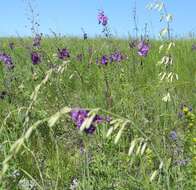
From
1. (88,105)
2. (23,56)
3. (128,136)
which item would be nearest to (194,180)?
(128,136)

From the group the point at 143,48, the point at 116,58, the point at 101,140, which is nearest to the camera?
the point at 101,140

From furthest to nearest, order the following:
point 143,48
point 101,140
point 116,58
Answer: point 116,58
point 143,48
point 101,140

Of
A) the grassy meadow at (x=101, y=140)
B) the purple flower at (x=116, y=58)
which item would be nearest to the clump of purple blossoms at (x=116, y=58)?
the purple flower at (x=116, y=58)

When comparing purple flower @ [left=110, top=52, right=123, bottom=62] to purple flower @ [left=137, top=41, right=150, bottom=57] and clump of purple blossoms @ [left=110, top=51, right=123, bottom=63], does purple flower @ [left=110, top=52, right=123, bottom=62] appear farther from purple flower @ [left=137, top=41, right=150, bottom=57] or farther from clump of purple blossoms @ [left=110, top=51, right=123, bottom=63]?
purple flower @ [left=137, top=41, right=150, bottom=57]

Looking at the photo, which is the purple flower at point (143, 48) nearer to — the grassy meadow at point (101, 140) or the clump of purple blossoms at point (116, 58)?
the clump of purple blossoms at point (116, 58)

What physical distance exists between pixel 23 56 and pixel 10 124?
392 centimetres

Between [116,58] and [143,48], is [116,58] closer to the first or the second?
[116,58]

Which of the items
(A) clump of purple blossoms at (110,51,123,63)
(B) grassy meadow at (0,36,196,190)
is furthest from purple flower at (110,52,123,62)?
(B) grassy meadow at (0,36,196,190)

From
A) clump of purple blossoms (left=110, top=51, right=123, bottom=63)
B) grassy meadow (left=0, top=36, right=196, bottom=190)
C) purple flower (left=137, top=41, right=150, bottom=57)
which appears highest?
purple flower (left=137, top=41, right=150, bottom=57)

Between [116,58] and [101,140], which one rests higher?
[116,58]

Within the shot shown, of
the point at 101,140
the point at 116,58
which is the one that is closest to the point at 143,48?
the point at 116,58

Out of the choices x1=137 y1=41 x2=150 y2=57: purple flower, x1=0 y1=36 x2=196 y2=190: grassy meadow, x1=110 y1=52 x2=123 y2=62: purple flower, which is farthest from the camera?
x1=110 y1=52 x2=123 y2=62: purple flower

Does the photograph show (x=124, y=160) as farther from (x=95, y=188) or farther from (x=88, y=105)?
(x=88, y=105)

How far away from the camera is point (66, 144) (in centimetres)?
337
